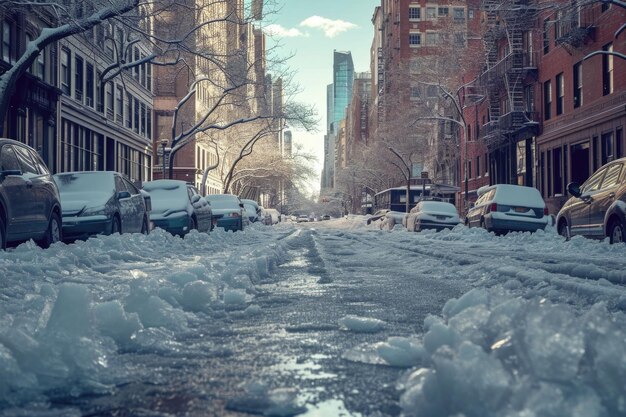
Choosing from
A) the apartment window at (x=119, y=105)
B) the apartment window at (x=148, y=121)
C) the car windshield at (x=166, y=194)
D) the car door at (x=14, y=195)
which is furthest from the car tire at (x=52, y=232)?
the apartment window at (x=148, y=121)

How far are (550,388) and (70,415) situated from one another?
168 cm

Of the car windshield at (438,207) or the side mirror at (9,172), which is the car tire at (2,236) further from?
the car windshield at (438,207)

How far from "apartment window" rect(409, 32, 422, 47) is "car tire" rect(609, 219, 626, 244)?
87.0 metres

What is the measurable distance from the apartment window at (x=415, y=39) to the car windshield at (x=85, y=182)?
282 feet

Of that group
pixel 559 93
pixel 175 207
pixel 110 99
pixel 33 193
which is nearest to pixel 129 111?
pixel 110 99

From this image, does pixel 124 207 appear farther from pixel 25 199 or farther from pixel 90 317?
pixel 90 317

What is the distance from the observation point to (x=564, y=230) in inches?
622

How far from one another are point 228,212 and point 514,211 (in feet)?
35.8

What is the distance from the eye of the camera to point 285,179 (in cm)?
6450

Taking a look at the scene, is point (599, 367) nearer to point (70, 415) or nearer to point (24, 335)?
point (70, 415)

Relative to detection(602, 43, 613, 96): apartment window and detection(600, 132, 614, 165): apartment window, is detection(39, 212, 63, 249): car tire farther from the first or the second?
detection(602, 43, 613, 96): apartment window

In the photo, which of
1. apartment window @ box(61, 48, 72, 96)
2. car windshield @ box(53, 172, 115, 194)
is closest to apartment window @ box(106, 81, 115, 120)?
apartment window @ box(61, 48, 72, 96)

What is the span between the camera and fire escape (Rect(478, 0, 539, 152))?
120 ft

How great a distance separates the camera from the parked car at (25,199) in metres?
9.48
